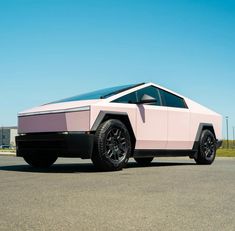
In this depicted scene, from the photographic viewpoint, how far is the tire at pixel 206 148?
9250 millimetres

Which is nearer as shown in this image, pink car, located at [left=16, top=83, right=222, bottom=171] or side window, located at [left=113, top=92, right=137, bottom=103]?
pink car, located at [left=16, top=83, right=222, bottom=171]

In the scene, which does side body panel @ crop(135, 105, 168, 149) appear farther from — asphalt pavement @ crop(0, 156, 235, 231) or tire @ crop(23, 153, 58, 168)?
asphalt pavement @ crop(0, 156, 235, 231)

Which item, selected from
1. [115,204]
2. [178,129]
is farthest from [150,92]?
[115,204]

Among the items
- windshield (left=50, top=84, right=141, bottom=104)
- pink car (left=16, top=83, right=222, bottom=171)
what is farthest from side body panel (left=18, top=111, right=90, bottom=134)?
windshield (left=50, top=84, right=141, bottom=104)

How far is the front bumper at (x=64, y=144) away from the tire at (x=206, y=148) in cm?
351

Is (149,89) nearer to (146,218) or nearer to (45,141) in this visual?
(45,141)

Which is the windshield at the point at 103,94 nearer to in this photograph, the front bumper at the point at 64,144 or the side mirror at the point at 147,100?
the side mirror at the point at 147,100

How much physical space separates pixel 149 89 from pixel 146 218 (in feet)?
17.2

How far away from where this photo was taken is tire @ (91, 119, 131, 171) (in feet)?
22.0

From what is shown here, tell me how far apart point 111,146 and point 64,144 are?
2.72 ft

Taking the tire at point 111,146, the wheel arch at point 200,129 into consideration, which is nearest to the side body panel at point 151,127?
the tire at point 111,146

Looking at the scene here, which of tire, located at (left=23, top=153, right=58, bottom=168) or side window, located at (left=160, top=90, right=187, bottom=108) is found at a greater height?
side window, located at (left=160, top=90, right=187, bottom=108)

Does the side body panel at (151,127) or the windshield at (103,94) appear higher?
the windshield at (103,94)

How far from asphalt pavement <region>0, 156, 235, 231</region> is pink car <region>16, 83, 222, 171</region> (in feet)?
3.77
